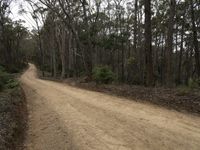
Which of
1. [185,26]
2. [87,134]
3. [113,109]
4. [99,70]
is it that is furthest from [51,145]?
[185,26]

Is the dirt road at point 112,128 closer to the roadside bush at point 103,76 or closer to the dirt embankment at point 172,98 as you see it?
the dirt embankment at point 172,98

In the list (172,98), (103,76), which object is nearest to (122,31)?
(103,76)

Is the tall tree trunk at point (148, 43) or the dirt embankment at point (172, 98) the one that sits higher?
the tall tree trunk at point (148, 43)

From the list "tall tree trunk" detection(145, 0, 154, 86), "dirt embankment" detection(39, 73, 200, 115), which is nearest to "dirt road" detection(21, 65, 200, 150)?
"dirt embankment" detection(39, 73, 200, 115)

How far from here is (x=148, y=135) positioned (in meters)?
6.94

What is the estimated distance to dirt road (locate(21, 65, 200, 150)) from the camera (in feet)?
21.1

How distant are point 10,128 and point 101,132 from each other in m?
2.54

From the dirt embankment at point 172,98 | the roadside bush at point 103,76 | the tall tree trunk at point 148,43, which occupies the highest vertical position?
the tall tree trunk at point 148,43

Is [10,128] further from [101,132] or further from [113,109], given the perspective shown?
[113,109]

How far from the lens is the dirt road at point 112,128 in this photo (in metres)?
6.42

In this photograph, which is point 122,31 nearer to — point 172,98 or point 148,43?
point 148,43

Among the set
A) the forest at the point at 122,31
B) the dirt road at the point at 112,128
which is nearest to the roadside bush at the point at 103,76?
the forest at the point at 122,31

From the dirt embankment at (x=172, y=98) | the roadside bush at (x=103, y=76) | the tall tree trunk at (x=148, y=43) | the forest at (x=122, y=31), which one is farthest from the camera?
the forest at (x=122, y=31)

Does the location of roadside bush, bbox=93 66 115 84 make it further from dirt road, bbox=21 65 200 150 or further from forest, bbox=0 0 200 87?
dirt road, bbox=21 65 200 150
